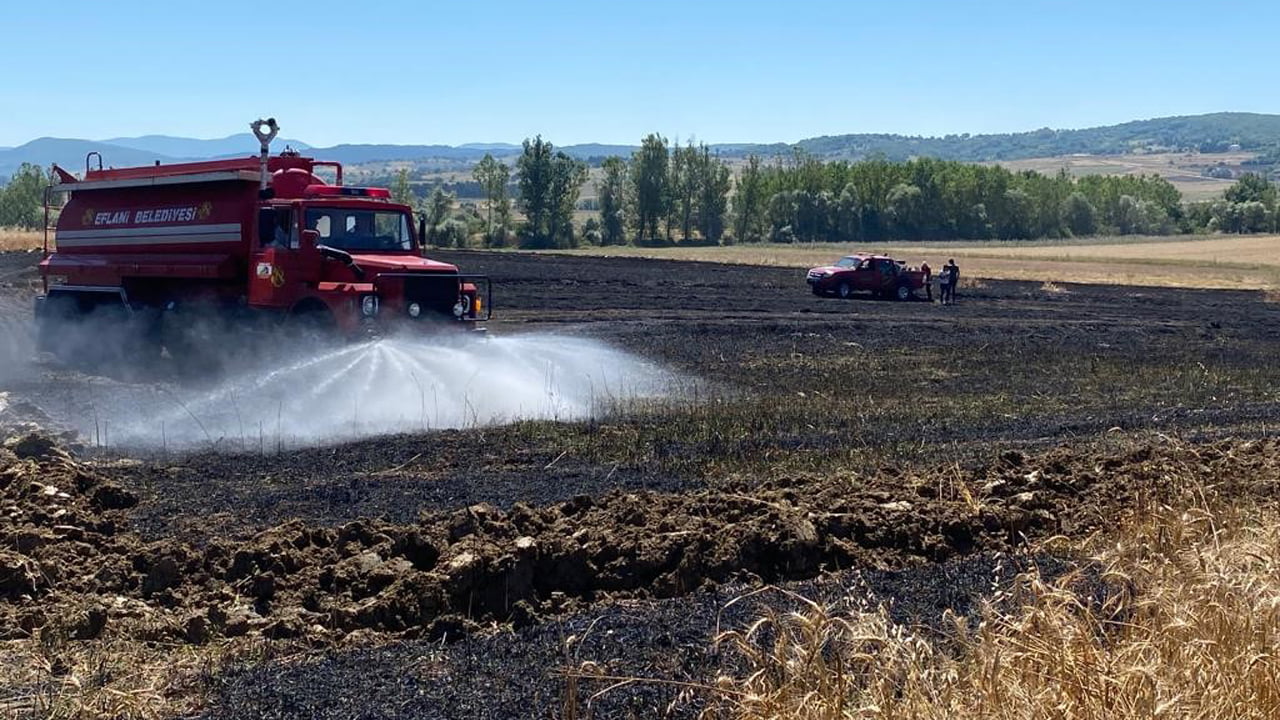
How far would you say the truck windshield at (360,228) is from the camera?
19.2m

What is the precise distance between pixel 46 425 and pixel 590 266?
140 ft

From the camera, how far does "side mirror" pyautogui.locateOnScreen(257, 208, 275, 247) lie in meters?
19.3

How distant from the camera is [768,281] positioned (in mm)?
50625

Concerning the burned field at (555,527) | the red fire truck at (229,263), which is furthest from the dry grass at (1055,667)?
the red fire truck at (229,263)

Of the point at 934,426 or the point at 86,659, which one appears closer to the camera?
the point at 86,659

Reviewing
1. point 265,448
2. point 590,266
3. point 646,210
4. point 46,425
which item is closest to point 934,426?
point 265,448

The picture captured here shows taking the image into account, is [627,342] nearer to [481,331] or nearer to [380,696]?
[481,331]

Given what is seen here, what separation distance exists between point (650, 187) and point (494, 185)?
14.7m

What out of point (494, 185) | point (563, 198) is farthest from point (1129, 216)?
point (494, 185)

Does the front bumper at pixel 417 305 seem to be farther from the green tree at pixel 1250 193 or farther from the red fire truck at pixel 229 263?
the green tree at pixel 1250 193

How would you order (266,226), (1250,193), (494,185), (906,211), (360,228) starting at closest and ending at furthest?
(266,226), (360,228), (494,185), (906,211), (1250,193)

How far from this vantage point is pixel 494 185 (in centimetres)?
10831

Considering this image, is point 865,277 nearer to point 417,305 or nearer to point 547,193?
point 417,305

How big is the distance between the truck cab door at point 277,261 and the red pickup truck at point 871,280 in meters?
26.7
